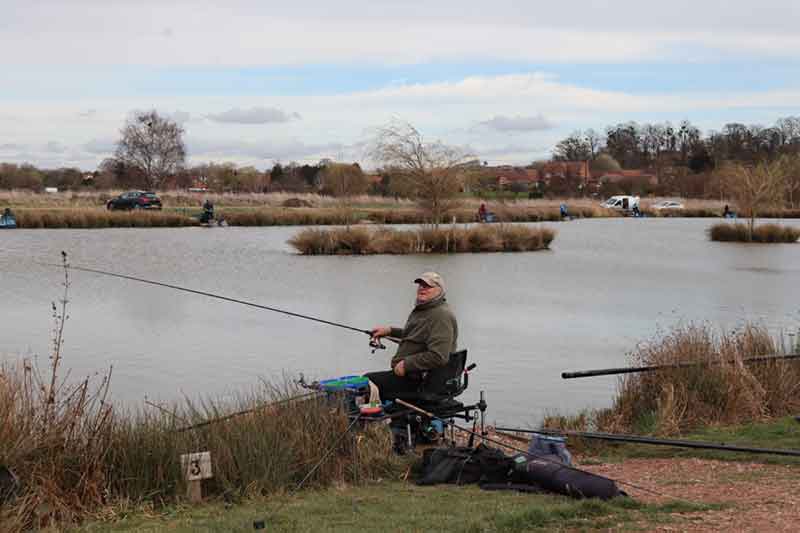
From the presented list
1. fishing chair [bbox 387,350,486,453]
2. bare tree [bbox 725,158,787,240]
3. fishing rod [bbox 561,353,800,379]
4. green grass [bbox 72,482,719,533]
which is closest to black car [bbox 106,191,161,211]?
bare tree [bbox 725,158,787,240]

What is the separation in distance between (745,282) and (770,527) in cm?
1810

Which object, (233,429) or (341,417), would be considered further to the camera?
(341,417)

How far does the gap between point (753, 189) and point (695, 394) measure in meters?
28.7

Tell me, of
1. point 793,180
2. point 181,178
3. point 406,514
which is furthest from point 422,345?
point 181,178

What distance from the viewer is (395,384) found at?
689 centimetres

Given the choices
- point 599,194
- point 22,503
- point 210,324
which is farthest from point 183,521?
point 599,194

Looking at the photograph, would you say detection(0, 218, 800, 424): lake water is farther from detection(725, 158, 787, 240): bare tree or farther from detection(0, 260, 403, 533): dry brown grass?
detection(725, 158, 787, 240): bare tree

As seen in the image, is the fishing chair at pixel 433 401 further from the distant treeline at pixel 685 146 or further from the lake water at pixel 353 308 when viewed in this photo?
the distant treeline at pixel 685 146

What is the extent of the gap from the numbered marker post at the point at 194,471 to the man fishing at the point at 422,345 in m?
1.76

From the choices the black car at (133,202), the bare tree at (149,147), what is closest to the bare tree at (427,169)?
the black car at (133,202)

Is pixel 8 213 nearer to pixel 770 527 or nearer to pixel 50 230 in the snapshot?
pixel 50 230

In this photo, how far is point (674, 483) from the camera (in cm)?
601

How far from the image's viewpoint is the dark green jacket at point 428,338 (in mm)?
6746

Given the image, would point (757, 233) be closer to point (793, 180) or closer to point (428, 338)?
point (793, 180)
